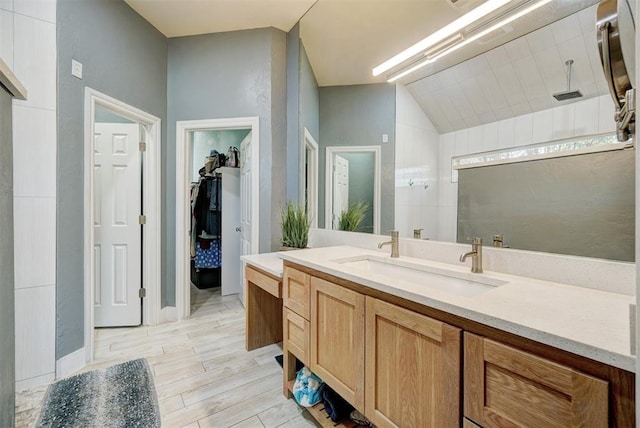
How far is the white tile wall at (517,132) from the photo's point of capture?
933 mm

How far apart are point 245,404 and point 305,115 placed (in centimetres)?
214

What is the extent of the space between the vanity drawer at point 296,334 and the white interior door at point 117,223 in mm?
1853

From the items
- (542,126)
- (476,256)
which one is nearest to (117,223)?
(476,256)

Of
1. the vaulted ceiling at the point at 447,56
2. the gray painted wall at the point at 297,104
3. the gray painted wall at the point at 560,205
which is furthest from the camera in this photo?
the gray painted wall at the point at 297,104

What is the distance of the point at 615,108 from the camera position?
87cm

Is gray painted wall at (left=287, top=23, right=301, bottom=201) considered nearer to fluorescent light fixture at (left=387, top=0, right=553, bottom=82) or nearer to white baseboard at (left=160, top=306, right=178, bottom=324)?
fluorescent light fixture at (left=387, top=0, right=553, bottom=82)

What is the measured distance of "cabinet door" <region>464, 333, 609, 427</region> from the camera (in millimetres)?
551

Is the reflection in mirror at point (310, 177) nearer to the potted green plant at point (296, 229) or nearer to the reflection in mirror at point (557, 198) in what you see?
the potted green plant at point (296, 229)

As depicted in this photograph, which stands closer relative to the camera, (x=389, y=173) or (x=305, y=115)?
(x=389, y=173)

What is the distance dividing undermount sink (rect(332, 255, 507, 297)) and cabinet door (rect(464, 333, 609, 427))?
35 cm

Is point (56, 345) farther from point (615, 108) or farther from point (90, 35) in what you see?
point (615, 108)

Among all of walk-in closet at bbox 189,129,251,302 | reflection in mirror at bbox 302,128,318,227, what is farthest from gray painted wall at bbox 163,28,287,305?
walk-in closet at bbox 189,129,251,302

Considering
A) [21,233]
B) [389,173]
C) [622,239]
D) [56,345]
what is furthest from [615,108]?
[56,345]

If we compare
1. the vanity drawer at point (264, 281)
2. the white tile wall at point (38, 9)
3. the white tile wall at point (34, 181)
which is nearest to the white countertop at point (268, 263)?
the vanity drawer at point (264, 281)
